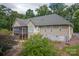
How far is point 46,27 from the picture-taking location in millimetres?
2215

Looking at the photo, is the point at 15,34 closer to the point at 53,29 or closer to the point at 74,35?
the point at 53,29

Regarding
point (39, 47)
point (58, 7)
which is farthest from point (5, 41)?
point (58, 7)

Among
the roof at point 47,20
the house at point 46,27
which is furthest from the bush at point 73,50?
the roof at point 47,20

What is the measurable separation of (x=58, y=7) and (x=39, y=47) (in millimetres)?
412

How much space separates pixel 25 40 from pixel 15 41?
0.32 ft

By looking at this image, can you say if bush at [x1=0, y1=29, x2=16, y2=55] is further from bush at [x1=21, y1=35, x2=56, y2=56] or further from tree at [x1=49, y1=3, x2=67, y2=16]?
tree at [x1=49, y1=3, x2=67, y2=16]

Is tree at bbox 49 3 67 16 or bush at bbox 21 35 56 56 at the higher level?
tree at bbox 49 3 67 16

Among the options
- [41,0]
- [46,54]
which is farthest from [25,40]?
[41,0]

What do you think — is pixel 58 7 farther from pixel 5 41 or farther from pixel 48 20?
pixel 5 41

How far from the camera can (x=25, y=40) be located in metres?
2.20

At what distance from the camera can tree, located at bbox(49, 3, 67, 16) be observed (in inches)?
86.9

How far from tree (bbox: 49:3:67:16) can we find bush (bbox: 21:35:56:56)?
11.1 inches

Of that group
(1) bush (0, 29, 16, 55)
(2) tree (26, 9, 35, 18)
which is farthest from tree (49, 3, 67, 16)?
(1) bush (0, 29, 16, 55)

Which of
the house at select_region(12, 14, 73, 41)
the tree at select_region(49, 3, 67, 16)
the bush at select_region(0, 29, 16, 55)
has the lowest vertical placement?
the bush at select_region(0, 29, 16, 55)
